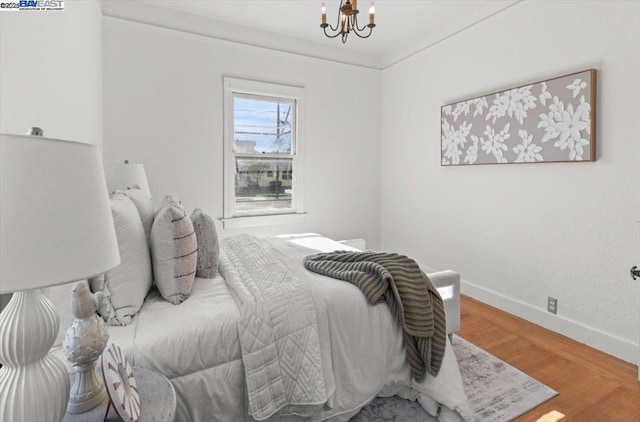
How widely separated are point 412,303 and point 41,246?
5.03ft

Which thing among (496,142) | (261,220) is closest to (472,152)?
(496,142)

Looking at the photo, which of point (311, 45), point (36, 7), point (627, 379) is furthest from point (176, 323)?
point (311, 45)

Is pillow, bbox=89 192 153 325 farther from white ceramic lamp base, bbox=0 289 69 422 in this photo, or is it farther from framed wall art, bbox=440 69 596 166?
framed wall art, bbox=440 69 596 166

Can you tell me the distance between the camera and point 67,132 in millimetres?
1965

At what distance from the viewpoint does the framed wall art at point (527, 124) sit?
2457mm

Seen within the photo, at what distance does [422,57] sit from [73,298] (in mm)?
4051

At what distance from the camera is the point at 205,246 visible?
6.36ft

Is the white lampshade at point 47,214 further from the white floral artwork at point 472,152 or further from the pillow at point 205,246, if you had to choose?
the white floral artwork at point 472,152

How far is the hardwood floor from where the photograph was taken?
1.80 metres

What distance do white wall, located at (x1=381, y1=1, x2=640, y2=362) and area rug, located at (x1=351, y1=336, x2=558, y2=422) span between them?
0.87 m

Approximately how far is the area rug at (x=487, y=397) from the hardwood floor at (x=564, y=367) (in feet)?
0.21

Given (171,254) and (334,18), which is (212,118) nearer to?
(334,18)

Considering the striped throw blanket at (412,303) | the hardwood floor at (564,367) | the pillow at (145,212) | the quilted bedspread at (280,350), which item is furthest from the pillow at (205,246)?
the hardwood floor at (564,367)

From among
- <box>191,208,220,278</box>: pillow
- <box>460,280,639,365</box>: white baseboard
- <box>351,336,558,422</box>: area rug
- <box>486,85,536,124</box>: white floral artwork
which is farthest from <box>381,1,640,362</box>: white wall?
<box>191,208,220,278</box>: pillow
